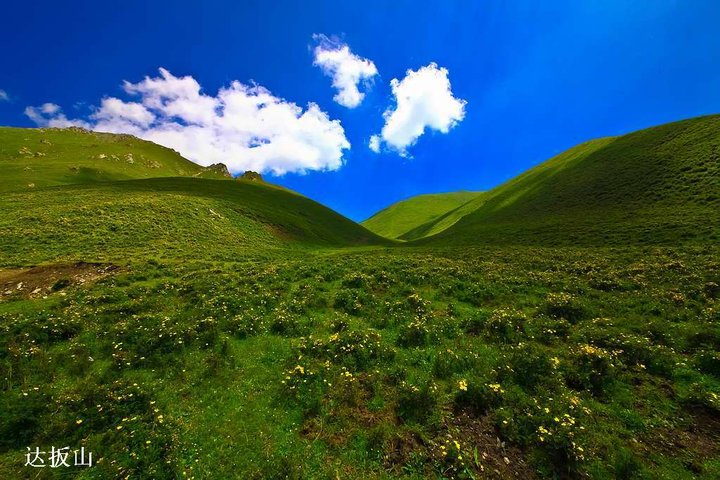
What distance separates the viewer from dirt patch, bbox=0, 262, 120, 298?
2230 centimetres

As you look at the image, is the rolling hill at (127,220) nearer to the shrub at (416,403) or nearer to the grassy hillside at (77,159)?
the grassy hillside at (77,159)

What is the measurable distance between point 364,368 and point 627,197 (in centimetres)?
7050

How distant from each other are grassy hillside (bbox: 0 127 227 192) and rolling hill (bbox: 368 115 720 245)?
4141 inches

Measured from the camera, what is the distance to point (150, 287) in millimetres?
22609

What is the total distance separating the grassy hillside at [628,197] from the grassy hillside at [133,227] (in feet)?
125

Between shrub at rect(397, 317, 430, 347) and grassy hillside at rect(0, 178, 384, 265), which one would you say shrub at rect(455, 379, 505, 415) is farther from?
grassy hillside at rect(0, 178, 384, 265)

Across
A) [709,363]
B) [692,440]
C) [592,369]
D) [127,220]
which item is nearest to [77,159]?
[127,220]

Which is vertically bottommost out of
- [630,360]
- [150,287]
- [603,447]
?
[603,447]

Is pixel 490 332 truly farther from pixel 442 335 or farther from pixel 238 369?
pixel 238 369

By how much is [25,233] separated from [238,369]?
134 ft

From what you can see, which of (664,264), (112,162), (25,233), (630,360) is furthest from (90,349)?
(112,162)

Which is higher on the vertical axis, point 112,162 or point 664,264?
point 112,162

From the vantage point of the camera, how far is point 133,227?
4209 cm

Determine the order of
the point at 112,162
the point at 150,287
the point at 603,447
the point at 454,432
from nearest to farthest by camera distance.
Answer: the point at 603,447 → the point at 454,432 → the point at 150,287 → the point at 112,162
